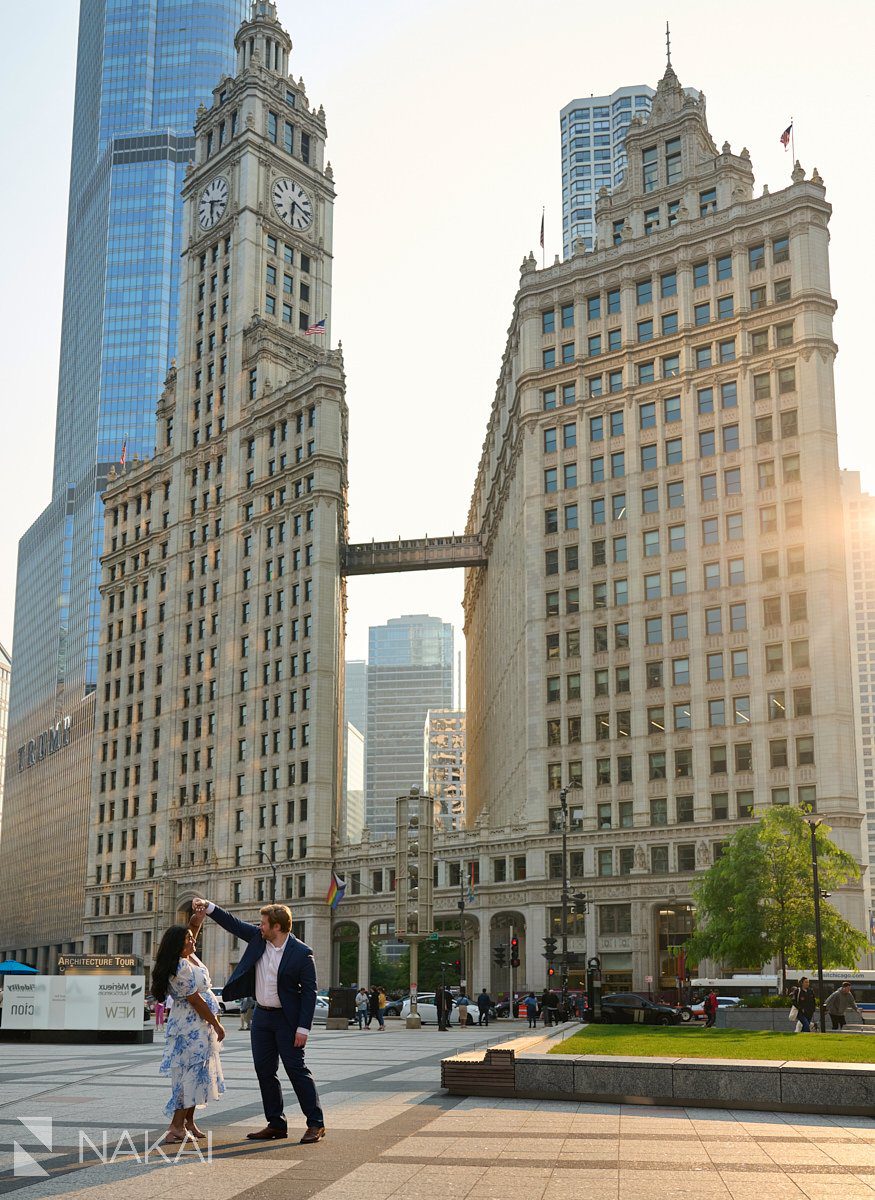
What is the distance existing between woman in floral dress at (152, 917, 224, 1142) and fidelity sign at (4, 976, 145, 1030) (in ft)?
83.4

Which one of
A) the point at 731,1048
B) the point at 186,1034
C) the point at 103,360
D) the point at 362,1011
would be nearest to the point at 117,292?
the point at 103,360

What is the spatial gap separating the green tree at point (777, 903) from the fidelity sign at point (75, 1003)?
2593 cm

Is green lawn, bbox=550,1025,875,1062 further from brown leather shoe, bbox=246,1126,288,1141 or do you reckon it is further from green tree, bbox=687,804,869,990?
green tree, bbox=687,804,869,990

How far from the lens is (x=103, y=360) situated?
594ft

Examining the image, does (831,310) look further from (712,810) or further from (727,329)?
(712,810)

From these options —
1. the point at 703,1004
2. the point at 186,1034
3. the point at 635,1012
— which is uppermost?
the point at 186,1034

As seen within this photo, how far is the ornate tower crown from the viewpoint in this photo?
122750 mm

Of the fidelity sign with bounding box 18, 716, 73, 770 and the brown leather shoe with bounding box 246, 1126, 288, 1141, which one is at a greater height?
the fidelity sign with bounding box 18, 716, 73, 770

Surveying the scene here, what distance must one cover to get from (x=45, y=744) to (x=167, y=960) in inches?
6988

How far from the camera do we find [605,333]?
87.9 m

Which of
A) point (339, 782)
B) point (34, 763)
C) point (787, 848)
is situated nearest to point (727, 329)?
point (787, 848)

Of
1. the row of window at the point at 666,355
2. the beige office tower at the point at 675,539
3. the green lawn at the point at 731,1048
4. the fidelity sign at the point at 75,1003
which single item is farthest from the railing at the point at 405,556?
the green lawn at the point at 731,1048

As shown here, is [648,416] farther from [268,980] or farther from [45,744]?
[45,744]

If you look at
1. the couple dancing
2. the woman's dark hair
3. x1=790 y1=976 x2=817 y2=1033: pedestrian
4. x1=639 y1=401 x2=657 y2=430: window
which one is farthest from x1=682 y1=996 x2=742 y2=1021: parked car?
the woman's dark hair
